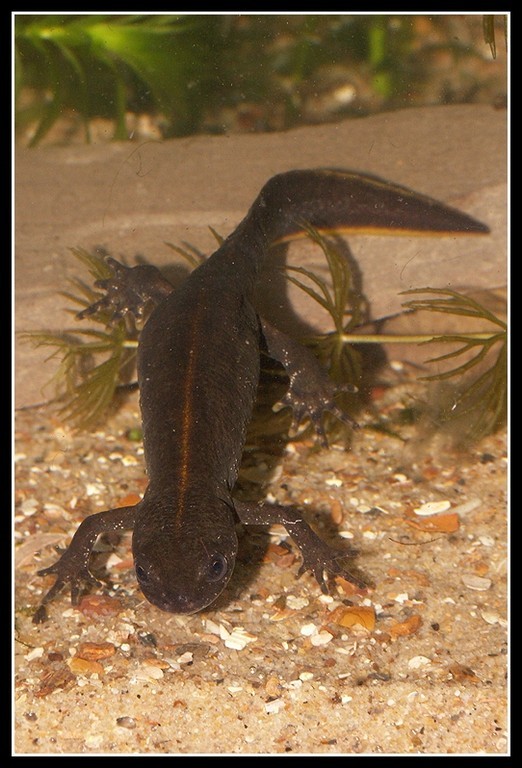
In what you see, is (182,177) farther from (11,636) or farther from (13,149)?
(11,636)

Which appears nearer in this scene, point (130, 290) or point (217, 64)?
point (130, 290)

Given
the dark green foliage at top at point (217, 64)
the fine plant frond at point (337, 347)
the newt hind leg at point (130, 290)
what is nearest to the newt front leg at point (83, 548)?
the fine plant frond at point (337, 347)

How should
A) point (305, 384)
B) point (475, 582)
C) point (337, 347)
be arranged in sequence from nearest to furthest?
1. point (475, 582)
2. point (305, 384)
3. point (337, 347)

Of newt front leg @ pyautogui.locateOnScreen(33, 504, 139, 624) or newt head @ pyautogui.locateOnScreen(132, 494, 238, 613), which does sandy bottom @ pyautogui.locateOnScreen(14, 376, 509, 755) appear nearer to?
newt front leg @ pyautogui.locateOnScreen(33, 504, 139, 624)

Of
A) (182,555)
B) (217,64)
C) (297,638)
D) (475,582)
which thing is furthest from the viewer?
(217,64)

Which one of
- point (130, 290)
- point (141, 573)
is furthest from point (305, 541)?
point (130, 290)

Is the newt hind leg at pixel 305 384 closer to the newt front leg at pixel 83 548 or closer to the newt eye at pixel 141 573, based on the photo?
the newt front leg at pixel 83 548

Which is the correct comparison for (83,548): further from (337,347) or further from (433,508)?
(337,347)

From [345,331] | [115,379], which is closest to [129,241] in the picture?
[115,379]
